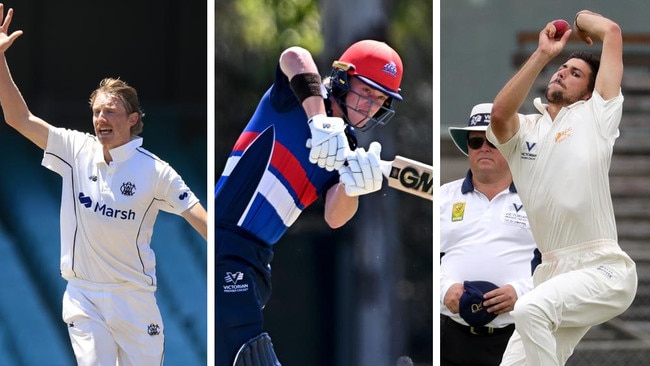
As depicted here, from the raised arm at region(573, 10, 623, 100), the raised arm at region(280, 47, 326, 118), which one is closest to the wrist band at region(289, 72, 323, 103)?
the raised arm at region(280, 47, 326, 118)

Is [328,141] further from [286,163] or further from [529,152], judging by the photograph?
[529,152]

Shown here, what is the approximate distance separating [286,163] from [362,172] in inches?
13.7

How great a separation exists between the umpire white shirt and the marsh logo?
1441 mm

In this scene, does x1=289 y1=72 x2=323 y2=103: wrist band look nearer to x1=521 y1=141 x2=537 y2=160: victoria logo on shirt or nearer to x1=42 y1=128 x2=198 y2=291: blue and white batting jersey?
x1=42 y1=128 x2=198 y2=291: blue and white batting jersey

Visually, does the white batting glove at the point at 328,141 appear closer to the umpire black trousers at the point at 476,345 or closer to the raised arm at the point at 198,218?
the raised arm at the point at 198,218

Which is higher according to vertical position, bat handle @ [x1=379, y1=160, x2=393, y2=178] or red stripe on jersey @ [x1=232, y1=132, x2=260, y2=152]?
red stripe on jersey @ [x1=232, y1=132, x2=260, y2=152]

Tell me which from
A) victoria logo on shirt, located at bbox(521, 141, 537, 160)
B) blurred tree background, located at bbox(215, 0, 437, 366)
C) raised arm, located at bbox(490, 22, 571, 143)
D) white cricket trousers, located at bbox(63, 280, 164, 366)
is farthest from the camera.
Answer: blurred tree background, located at bbox(215, 0, 437, 366)

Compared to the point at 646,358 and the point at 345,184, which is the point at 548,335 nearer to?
the point at 345,184

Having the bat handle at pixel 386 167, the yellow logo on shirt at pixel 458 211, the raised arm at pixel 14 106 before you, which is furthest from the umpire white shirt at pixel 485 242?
the raised arm at pixel 14 106

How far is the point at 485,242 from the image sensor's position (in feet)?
19.9

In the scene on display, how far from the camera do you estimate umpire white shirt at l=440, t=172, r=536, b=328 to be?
238 inches

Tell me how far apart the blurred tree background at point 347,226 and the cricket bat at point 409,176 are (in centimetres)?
3

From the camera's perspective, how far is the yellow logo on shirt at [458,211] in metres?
6.20

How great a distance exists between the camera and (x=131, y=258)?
584 cm
